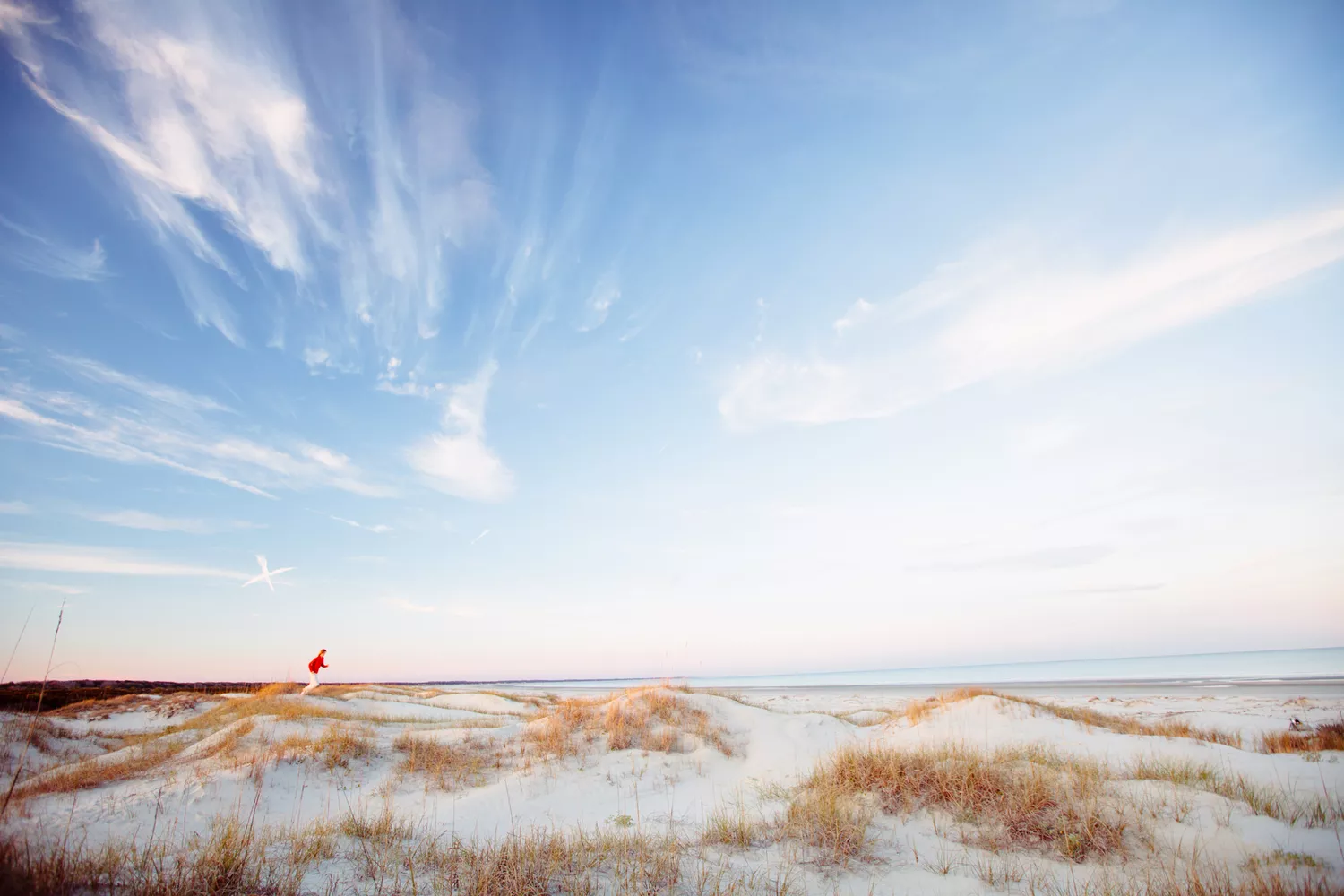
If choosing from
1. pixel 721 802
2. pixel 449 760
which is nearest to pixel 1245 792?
pixel 721 802

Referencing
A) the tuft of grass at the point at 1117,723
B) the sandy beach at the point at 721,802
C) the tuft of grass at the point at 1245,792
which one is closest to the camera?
the sandy beach at the point at 721,802

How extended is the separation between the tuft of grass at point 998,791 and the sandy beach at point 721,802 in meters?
0.03

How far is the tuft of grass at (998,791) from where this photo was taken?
5461 mm

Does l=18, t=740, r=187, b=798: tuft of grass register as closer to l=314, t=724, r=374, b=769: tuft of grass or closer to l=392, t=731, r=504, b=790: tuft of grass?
l=314, t=724, r=374, b=769: tuft of grass

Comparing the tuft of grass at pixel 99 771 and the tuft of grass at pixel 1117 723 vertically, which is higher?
the tuft of grass at pixel 99 771

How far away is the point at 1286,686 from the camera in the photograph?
23078 millimetres

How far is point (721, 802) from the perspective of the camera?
7.69 metres

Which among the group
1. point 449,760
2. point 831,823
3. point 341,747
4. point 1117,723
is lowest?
point 1117,723

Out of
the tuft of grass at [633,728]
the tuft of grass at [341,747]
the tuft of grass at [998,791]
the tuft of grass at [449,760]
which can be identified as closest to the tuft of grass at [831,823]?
the tuft of grass at [998,791]

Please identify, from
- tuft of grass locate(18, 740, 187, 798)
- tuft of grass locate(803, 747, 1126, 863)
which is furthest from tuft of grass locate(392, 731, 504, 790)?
tuft of grass locate(803, 747, 1126, 863)

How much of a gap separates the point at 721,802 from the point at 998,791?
347 centimetres

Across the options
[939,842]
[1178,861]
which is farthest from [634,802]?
[1178,861]

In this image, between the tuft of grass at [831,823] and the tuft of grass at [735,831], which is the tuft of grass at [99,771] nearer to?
the tuft of grass at [735,831]

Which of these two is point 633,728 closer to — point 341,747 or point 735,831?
point 341,747
